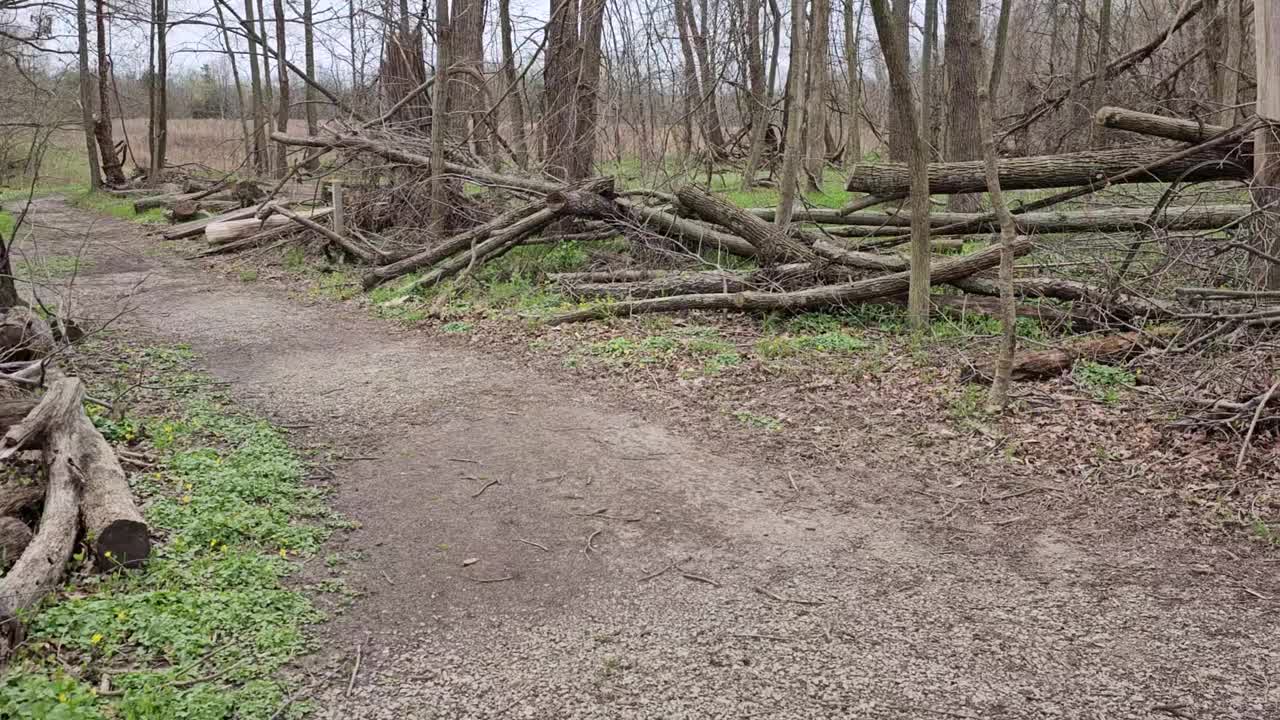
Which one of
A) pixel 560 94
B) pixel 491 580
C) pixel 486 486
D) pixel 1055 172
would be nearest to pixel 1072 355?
pixel 1055 172

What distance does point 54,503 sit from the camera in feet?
13.9

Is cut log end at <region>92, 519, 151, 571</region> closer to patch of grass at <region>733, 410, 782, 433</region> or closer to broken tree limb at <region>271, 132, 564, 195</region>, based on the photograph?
patch of grass at <region>733, 410, 782, 433</region>

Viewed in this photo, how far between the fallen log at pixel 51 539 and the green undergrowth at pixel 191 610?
68 mm

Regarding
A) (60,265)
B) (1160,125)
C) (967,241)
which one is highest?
(1160,125)

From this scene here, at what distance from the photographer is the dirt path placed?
10.6 feet

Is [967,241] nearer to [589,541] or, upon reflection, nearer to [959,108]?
[959,108]

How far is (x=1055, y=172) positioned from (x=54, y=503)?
26.6 feet

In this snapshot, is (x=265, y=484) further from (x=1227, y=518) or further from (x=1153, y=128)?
(x=1153, y=128)

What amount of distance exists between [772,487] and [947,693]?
2107 millimetres

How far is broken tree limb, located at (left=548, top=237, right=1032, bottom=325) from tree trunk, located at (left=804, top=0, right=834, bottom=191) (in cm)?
281

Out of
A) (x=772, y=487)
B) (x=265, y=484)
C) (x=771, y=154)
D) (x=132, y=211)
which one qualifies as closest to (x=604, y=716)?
(x=772, y=487)

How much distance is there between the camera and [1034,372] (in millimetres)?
6531

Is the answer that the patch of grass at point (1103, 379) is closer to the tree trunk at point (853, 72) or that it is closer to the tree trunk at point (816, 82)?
the tree trunk at point (816, 82)

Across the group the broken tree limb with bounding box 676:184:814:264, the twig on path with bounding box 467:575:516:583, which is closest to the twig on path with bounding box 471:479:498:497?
the twig on path with bounding box 467:575:516:583
